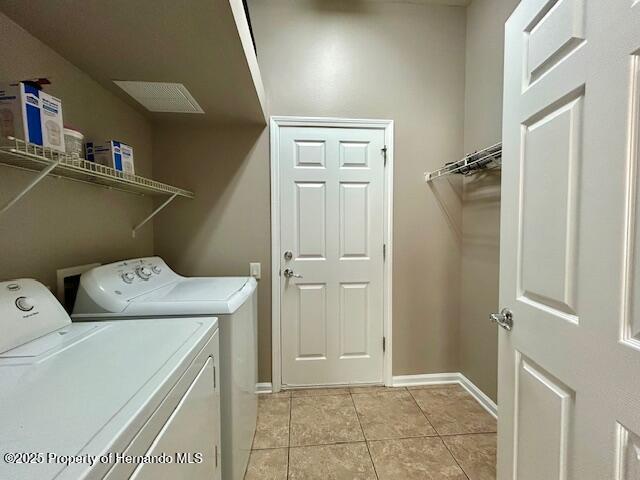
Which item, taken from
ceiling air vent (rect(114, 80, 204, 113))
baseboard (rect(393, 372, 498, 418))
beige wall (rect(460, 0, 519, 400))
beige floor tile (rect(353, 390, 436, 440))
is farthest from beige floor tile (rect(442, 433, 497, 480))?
ceiling air vent (rect(114, 80, 204, 113))

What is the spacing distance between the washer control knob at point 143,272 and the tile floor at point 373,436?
1145 mm

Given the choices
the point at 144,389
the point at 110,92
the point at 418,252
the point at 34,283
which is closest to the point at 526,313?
the point at 144,389

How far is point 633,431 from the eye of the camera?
62 cm

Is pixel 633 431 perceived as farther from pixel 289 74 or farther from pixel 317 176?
pixel 289 74

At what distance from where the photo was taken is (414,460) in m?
1.54

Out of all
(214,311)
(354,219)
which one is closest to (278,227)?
(354,219)

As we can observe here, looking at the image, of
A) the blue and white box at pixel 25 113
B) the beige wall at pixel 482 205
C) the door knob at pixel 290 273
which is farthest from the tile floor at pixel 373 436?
the blue and white box at pixel 25 113

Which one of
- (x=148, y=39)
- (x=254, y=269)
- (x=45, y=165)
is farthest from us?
(x=254, y=269)

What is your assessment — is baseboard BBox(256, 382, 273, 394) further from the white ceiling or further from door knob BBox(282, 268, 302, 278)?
the white ceiling

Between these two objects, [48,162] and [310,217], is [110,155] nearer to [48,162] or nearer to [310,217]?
[48,162]

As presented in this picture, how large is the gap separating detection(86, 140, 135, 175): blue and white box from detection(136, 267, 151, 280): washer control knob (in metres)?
0.53

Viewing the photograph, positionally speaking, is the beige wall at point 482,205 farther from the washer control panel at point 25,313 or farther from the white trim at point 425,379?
the washer control panel at point 25,313

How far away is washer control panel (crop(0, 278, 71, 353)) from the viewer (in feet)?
2.68

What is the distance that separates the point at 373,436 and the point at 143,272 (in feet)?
5.37
